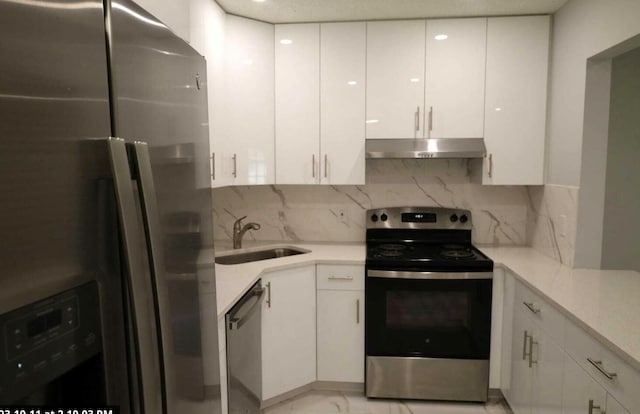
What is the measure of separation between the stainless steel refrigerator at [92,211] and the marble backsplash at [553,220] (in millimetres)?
2208

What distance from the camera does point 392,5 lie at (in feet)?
7.99

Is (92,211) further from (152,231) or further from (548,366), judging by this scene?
(548,366)

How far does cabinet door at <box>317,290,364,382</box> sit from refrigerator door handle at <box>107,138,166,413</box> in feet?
6.18

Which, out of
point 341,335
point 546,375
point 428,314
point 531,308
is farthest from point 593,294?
point 341,335

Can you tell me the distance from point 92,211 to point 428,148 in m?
2.30

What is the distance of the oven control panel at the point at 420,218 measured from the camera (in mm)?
2951

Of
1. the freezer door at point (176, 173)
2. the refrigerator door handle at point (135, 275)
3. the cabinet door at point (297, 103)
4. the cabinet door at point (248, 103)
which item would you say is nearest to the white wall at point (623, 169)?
the cabinet door at point (297, 103)

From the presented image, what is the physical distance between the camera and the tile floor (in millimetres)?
2463

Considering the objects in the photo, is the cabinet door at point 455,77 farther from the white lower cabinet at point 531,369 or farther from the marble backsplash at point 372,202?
the white lower cabinet at point 531,369

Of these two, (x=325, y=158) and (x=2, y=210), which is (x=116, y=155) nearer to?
(x=2, y=210)

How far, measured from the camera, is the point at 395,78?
2662 mm

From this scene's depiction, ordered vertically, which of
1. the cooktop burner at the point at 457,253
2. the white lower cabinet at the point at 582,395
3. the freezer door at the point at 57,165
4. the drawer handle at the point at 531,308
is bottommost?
the white lower cabinet at the point at 582,395

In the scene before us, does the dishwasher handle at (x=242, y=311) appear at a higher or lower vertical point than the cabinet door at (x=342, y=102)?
lower

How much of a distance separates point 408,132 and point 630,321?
162 centimetres
